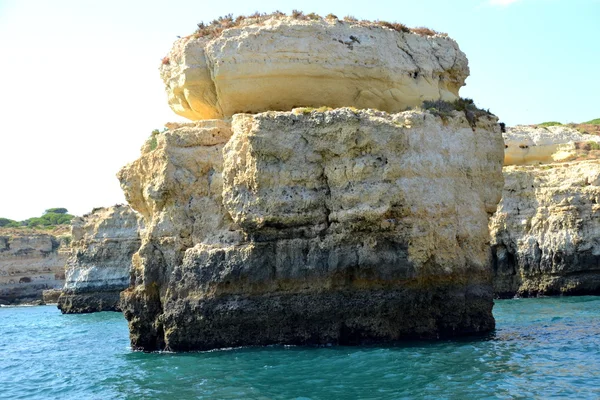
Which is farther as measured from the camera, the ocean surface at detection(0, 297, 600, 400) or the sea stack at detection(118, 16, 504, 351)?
the sea stack at detection(118, 16, 504, 351)

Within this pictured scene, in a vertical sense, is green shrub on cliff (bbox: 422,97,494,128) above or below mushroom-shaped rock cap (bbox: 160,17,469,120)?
below

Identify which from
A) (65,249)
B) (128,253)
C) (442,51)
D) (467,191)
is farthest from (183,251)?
(65,249)

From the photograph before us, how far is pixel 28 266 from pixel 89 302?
18545 millimetres

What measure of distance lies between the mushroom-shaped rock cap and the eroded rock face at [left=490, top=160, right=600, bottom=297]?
15824 millimetres

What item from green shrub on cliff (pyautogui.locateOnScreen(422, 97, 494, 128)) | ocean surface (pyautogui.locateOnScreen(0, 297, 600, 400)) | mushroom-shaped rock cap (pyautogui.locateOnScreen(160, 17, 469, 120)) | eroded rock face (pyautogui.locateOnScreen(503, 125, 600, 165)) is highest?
eroded rock face (pyautogui.locateOnScreen(503, 125, 600, 165))

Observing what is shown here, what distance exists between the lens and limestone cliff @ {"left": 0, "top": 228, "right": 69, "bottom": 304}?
192ft

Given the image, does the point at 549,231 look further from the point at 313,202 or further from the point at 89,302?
the point at 89,302

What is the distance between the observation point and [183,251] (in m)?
17.1

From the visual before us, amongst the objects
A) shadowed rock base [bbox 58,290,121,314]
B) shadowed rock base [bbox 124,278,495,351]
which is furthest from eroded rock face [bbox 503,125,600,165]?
shadowed rock base [bbox 124,278,495,351]

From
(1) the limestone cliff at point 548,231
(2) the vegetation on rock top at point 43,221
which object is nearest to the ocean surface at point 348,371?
(1) the limestone cliff at point 548,231

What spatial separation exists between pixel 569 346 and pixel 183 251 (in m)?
9.18

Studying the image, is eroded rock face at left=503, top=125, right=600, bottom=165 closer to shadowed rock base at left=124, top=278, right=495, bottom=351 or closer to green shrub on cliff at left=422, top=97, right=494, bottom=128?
green shrub on cliff at left=422, top=97, right=494, bottom=128

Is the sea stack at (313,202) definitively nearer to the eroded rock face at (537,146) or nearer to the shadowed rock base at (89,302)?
the eroded rock face at (537,146)

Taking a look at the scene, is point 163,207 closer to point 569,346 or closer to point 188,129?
point 188,129
